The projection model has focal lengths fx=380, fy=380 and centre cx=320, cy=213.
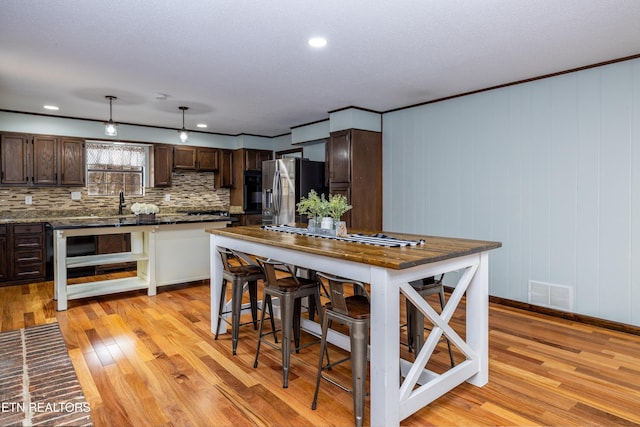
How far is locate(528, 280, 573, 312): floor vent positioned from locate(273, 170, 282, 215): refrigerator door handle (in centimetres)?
379

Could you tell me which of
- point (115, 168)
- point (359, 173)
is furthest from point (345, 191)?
point (115, 168)

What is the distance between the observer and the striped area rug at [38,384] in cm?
209

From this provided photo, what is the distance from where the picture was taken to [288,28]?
9.15 ft

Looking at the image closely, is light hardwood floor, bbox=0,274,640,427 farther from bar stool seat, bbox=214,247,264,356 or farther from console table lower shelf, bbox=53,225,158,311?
console table lower shelf, bbox=53,225,158,311

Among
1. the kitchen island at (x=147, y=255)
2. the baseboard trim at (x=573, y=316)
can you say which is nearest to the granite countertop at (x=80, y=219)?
the kitchen island at (x=147, y=255)

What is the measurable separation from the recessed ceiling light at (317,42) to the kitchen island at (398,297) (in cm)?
155

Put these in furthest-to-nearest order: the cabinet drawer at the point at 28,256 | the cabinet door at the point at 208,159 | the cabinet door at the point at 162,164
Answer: the cabinet door at the point at 208,159, the cabinet door at the point at 162,164, the cabinet drawer at the point at 28,256

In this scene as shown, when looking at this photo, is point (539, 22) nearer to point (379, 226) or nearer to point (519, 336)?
point (519, 336)

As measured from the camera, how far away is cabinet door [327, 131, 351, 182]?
17.1ft

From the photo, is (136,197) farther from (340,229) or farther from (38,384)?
(340,229)

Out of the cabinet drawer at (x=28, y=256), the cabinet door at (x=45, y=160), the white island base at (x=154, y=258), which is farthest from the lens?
the cabinet door at (x=45, y=160)

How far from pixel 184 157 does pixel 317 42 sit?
461 cm

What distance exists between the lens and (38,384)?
8.00ft

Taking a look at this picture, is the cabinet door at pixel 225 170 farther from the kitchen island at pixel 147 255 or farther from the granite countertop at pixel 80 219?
the kitchen island at pixel 147 255
